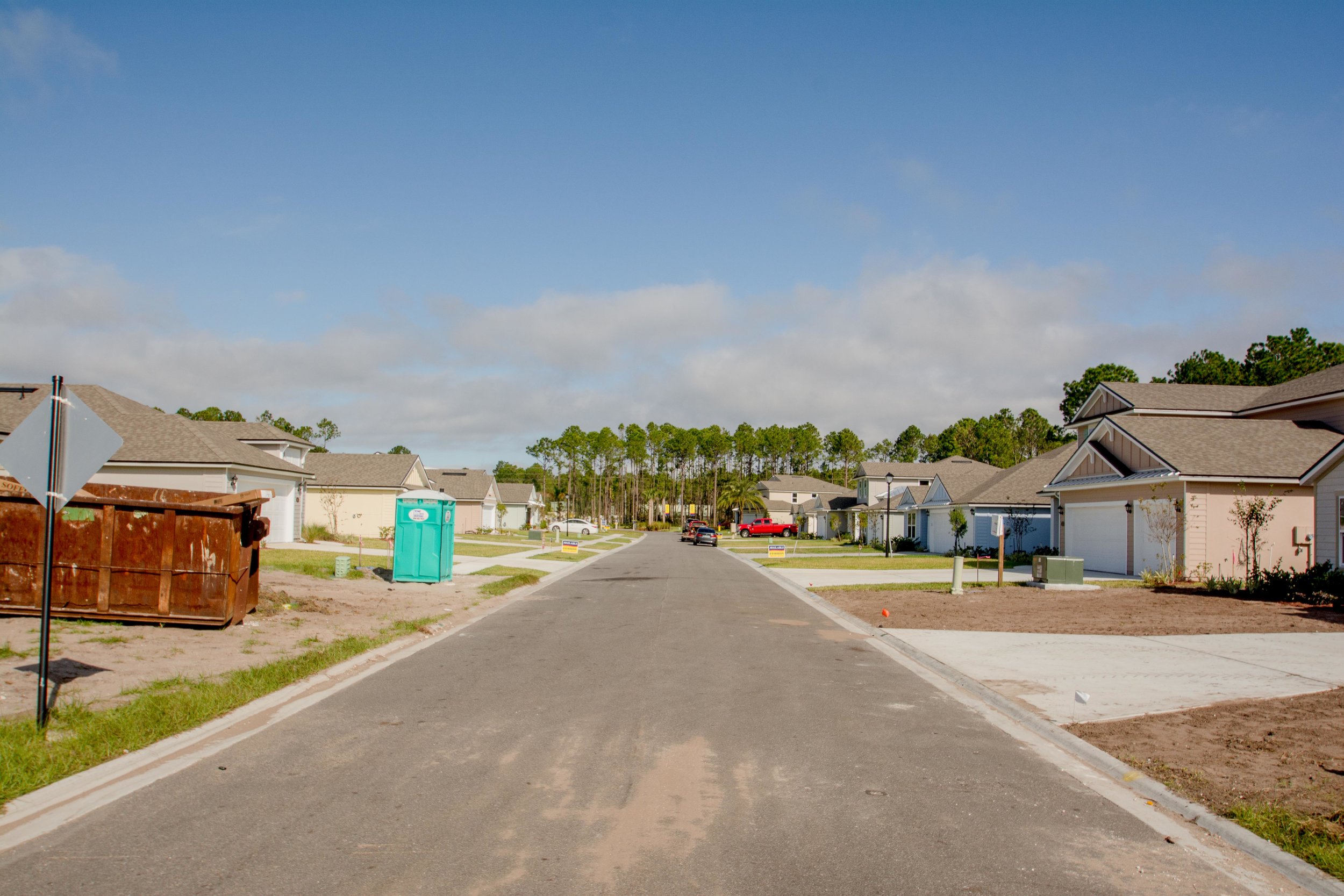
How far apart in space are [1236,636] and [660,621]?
9.64 m

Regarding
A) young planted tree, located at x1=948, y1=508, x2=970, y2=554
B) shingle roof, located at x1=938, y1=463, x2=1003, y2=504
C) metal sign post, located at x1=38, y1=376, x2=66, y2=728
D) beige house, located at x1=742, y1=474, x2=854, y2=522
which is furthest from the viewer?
beige house, located at x1=742, y1=474, x2=854, y2=522

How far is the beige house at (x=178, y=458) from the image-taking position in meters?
29.9

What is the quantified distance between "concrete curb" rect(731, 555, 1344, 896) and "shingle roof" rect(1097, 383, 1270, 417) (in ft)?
86.5

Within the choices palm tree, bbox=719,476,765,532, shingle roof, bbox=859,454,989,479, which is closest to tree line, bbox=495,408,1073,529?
palm tree, bbox=719,476,765,532

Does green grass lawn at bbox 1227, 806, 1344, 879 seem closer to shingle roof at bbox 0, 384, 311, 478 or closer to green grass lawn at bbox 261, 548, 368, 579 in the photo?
green grass lawn at bbox 261, 548, 368, 579

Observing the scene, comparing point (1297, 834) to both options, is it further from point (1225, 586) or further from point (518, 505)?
point (518, 505)

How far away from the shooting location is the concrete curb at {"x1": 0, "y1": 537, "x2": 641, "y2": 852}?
17.4 feet

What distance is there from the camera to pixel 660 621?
15.4m

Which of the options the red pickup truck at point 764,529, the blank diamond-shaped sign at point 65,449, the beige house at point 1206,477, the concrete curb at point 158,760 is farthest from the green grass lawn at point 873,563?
the red pickup truck at point 764,529

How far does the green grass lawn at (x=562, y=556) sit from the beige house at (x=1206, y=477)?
1982 centimetres

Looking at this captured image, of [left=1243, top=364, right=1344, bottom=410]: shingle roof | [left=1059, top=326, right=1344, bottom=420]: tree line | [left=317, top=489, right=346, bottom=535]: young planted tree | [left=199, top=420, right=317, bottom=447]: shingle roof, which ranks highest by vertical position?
[left=1059, top=326, right=1344, bottom=420]: tree line

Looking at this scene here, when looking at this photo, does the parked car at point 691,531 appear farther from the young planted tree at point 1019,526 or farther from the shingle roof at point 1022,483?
the young planted tree at point 1019,526

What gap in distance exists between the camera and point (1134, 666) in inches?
446

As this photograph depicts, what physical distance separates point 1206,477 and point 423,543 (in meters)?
22.0
